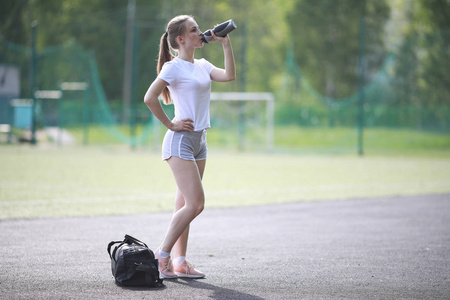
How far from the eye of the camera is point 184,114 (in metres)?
5.27

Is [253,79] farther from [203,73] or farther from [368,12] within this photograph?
[203,73]

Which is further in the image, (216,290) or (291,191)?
(291,191)

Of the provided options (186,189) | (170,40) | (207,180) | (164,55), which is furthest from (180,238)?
(207,180)

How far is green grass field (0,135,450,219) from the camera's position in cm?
1048

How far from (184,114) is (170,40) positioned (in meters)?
0.59

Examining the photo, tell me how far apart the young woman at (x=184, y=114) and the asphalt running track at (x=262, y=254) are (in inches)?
19.3

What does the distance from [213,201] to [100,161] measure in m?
8.82

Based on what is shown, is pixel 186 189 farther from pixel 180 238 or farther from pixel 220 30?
pixel 220 30

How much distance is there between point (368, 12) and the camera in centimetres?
4219

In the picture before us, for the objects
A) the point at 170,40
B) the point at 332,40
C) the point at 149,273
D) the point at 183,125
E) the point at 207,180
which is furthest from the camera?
the point at 332,40

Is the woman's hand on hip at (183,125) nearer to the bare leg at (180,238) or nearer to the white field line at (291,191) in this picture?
the bare leg at (180,238)

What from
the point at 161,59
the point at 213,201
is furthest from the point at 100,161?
the point at 161,59

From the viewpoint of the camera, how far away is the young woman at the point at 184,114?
5203 millimetres

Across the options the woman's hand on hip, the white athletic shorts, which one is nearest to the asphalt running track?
the white athletic shorts
